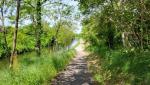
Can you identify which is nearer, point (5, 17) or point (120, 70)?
point (120, 70)

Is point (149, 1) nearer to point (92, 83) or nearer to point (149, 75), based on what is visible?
point (149, 75)

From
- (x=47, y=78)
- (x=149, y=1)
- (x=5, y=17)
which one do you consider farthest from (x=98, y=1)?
(x=5, y=17)

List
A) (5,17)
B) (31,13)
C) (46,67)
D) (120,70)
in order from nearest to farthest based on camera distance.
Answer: (120,70), (46,67), (31,13), (5,17)

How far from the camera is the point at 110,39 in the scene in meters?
28.1

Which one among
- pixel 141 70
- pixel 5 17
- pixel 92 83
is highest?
pixel 5 17

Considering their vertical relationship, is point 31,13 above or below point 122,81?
above

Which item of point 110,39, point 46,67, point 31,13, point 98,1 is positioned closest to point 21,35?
point 31,13

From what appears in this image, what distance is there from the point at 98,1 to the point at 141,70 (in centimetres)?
561

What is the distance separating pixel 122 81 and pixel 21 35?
1604 cm

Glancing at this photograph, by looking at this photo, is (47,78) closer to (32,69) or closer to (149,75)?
(32,69)

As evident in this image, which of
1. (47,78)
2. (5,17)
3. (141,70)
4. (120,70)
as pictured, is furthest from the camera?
(5,17)

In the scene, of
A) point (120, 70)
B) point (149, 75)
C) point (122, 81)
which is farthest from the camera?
point (120, 70)

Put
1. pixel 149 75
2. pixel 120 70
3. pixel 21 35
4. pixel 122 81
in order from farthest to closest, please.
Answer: pixel 21 35, pixel 120 70, pixel 122 81, pixel 149 75

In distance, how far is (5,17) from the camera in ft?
83.9
